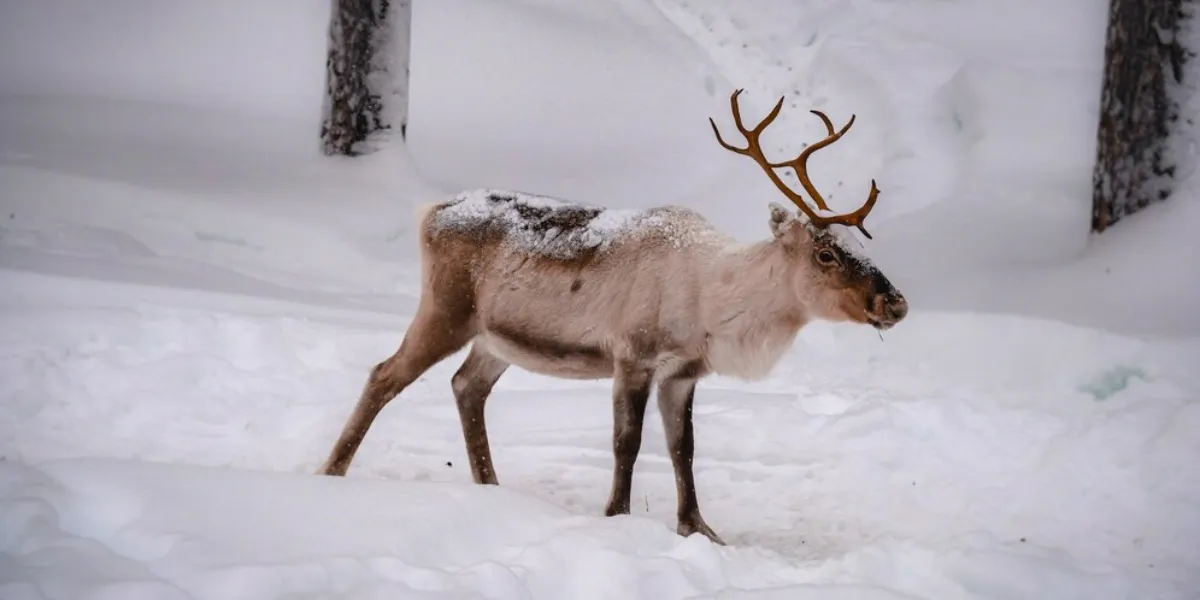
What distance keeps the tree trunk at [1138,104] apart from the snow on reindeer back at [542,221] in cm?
366

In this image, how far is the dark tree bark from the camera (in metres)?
7.98

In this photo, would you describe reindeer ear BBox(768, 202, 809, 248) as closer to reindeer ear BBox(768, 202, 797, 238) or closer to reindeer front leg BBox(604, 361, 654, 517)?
reindeer ear BBox(768, 202, 797, 238)

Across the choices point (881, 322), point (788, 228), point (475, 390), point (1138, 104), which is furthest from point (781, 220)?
point (1138, 104)

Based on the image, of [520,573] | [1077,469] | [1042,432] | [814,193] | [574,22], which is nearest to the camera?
[520,573]

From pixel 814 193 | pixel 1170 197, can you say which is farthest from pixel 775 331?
pixel 1170 197

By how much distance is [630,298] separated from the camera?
12.9 ft

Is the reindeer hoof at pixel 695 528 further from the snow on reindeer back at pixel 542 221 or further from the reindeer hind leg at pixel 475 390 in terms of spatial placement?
the snow on reindeer back at pixel 542 221

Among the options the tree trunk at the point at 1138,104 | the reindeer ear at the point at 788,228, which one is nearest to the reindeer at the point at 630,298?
the reindeer ear at the point at 788,228

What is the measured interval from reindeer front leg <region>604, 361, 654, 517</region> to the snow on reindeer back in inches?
20.0

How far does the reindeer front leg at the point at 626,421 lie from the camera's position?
3.86 metres

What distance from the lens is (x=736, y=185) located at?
9109 millimetres

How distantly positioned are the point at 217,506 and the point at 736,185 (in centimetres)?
683

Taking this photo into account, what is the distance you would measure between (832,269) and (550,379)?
250 cm

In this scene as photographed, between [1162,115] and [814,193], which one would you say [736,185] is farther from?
[814,193]
